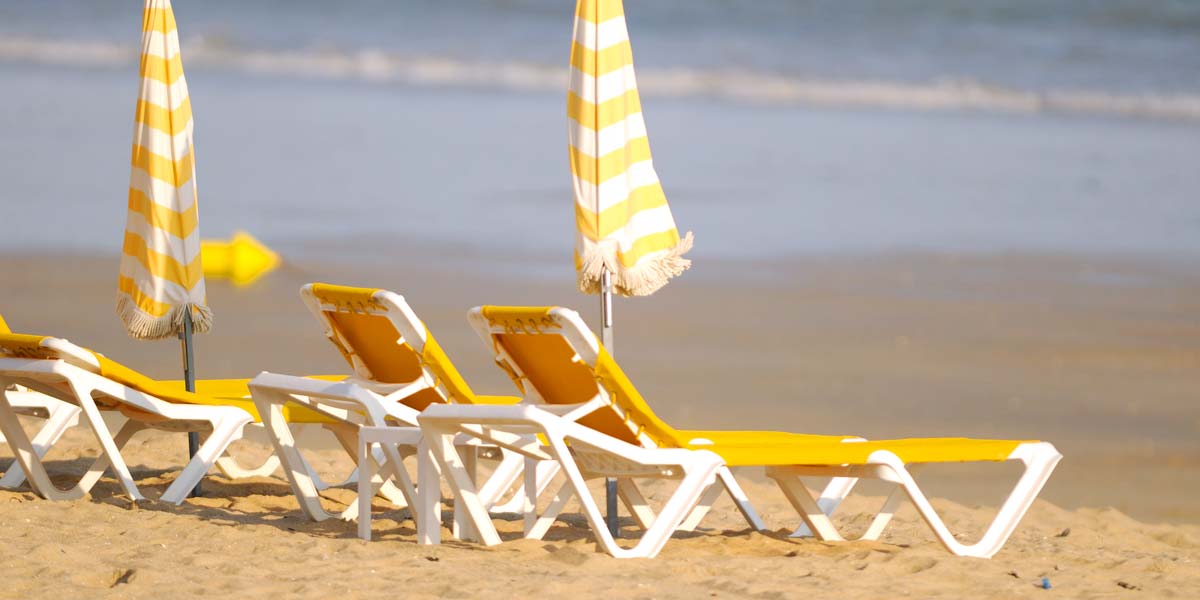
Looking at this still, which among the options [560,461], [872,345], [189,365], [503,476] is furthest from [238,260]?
[560,461]

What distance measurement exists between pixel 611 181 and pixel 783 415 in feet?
9.70

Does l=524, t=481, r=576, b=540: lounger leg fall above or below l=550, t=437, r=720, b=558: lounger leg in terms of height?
below

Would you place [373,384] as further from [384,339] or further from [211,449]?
[211,449]

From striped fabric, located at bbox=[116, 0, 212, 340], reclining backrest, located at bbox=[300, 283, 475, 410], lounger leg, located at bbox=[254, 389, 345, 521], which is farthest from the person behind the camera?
striped fabric, located at bbox=[116, 0, 212, 340]

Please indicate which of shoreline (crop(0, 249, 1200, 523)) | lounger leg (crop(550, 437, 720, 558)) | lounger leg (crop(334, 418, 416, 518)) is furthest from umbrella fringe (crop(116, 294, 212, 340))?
shoreline (crop(0, 249, 1200, 523))

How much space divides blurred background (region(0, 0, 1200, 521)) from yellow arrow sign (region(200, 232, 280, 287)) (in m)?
0.20

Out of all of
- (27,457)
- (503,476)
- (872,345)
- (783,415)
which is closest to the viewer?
(503,476)

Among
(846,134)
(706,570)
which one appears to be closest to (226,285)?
(706,570)

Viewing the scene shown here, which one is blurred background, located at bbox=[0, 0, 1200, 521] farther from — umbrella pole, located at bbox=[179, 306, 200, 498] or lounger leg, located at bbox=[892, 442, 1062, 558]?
umbrella pole, located at bbox=[179, 306, 200, 498]

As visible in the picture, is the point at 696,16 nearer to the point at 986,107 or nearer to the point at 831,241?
the point at 986,107

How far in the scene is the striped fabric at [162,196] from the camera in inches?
248

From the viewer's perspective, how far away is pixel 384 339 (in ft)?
18.3

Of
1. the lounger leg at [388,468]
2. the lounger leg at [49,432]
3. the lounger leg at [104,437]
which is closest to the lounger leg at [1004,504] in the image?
the lounger leg at [388,468]

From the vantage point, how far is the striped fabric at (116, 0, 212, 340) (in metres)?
6.30
